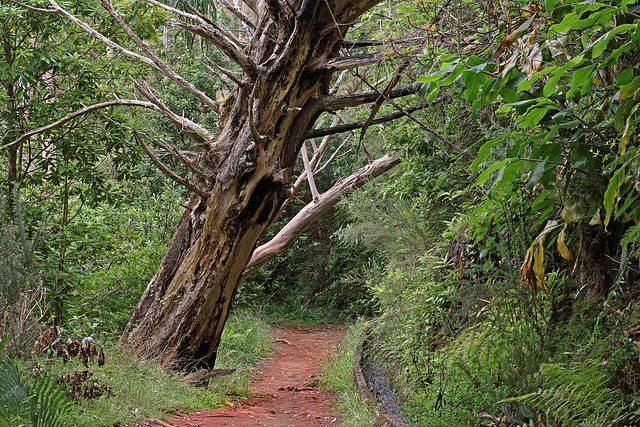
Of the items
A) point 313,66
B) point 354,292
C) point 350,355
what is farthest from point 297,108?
point 354,292

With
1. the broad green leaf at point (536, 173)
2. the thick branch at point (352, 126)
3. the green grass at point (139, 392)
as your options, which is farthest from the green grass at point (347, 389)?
the broad green leaf at point (536, 173)

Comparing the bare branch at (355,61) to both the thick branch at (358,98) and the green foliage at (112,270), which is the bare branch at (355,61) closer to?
the thick branch at (358,98)

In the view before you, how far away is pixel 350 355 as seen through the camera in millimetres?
9008

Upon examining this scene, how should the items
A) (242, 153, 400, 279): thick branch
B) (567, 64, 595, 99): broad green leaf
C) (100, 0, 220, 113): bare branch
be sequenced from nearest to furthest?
(567, 64, 595, 99): broad green leaf < (100, 0, 220, 113): bare branch < (242, 153, 400, 279): thick branch

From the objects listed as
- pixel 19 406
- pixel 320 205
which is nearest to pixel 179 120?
pixel 320 205

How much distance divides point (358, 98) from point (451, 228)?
1.75 metres

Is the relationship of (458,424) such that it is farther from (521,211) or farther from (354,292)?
(354,292)

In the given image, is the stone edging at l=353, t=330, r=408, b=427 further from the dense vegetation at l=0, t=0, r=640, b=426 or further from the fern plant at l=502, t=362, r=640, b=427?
the fern plant at l=502, t=362, r=640, b=427

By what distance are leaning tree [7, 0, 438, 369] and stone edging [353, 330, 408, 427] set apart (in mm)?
1889

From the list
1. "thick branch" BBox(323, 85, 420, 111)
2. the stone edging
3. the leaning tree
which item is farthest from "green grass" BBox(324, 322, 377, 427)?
"thick branch" BBox(323, 85, 420, 111)

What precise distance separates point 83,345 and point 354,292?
12502 mm

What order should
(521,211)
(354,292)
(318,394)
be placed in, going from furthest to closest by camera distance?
(354,292) < (318,394) < (521,211)

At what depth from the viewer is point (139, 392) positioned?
524 centimetres

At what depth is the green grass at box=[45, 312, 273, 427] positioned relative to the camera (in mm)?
4301
